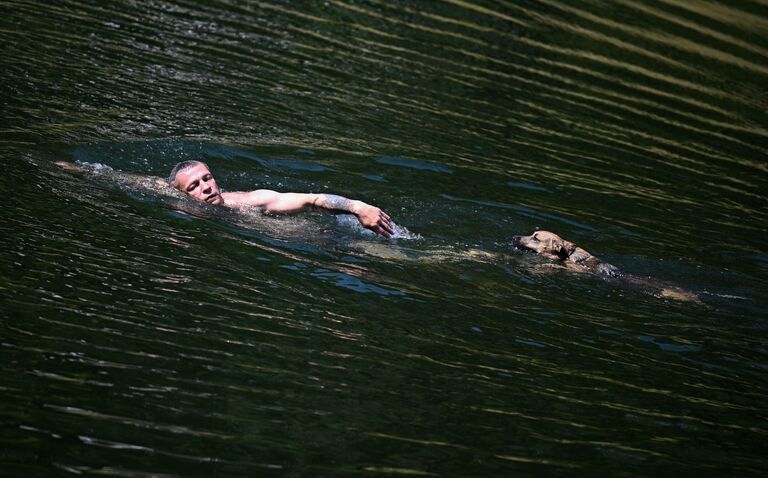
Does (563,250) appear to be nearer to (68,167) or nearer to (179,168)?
(179,168)

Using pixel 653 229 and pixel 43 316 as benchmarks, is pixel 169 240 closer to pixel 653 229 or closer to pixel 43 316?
pixel 43 316

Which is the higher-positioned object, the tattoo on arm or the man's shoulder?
the tattoo on arm

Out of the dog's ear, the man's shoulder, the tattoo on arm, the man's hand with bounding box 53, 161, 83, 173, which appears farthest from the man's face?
the dog's ear

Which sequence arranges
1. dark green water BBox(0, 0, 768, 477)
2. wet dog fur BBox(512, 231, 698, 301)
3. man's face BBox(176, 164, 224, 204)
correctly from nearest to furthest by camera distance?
1. dark green water BBox(0, 0, 768, 477)
2. wet dog fur BBox(512, 231, 698, 301)
3. man's face BBox(176, 164, 224, 204)

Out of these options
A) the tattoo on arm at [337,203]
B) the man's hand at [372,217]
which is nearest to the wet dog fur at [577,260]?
the man's hand at [372,217]

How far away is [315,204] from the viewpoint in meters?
11.3

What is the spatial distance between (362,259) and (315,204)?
38.6 inches

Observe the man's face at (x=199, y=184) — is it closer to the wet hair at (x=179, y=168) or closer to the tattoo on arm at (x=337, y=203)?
the wet hair at (x=179, y=168)

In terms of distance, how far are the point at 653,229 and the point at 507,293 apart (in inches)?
181

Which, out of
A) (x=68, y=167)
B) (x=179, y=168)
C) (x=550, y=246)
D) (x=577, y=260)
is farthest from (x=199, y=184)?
(x=577, y=260)

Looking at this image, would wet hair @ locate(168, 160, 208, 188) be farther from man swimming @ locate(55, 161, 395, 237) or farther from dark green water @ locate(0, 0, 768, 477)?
dark green water @ locate(0, 0, 768, 477)

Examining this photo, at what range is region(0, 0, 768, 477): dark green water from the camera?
282 inches

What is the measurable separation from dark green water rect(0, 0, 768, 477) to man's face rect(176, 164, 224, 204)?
255mm

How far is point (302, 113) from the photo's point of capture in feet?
52.8
